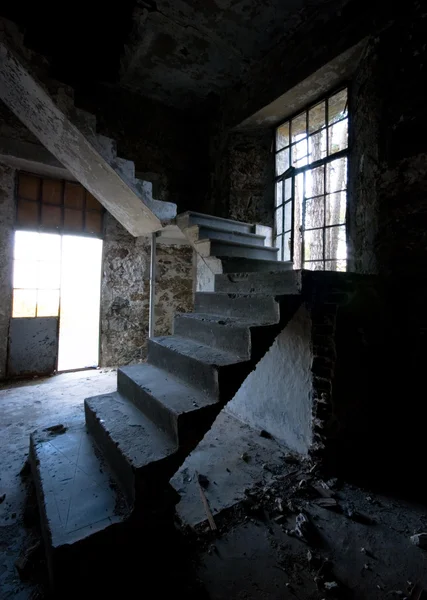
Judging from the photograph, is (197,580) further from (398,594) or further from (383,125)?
(383,125)

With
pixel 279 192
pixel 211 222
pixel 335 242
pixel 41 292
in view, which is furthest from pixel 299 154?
pixel 41 292

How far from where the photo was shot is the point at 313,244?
12.4 ft

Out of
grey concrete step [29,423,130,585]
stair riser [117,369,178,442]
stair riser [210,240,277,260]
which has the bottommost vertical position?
grey concrete step [29,423,130,585]

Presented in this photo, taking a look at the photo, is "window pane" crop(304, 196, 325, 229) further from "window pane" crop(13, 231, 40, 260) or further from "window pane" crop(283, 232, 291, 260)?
"window pane" crop(13, 231, 40, 260)

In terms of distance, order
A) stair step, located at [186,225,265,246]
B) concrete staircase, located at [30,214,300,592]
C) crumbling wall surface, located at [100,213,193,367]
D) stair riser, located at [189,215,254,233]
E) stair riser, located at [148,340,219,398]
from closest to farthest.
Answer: concrete staircase, located at [30,214,300,592] → stair riser, located at [148,340,219,398] → stair step, located at [186,225,265,246] → stair riser, located at [189,215,254,233] → crumbling wall surface, located at [100,213,193,367]

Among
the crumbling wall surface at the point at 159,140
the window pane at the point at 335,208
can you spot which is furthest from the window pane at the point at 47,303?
the window pane at the point at 335,208

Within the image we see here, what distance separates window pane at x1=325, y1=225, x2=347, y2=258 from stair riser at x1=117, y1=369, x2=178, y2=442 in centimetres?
268

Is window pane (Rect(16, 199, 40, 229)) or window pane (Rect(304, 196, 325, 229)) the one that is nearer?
window pane (Rect(304, 196, 325, 229))

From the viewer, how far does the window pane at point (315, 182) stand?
366 centimetres

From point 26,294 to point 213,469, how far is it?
168 inches

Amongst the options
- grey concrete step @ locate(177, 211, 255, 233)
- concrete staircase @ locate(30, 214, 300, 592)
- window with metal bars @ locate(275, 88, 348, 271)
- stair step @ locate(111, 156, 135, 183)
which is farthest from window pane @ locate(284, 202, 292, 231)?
stair step @ locate(111, 156, 135, 183)

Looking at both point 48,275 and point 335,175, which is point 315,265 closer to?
point 335,175

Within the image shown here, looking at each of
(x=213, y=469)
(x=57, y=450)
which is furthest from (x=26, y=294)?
(x=213, y=469)

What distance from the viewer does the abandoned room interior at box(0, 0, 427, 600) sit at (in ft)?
5.34
